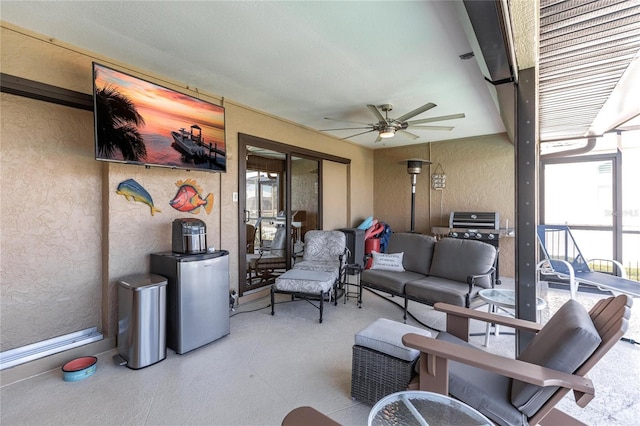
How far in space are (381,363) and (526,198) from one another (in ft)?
5.09

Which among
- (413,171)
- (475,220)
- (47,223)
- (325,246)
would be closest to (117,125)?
(47,223)

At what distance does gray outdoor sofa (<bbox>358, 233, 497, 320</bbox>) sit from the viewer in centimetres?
301

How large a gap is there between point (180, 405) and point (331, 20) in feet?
9.56

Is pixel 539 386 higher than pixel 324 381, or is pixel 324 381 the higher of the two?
pixel 539 386

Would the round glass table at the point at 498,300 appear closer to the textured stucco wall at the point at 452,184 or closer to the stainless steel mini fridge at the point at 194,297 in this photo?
the stainless steel mini fridge at the point at 194,297

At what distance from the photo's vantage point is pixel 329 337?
2.88m

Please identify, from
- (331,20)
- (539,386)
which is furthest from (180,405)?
(331,20)

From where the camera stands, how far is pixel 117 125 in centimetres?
238

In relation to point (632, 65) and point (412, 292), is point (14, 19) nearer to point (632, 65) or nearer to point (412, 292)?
point (412, 292)

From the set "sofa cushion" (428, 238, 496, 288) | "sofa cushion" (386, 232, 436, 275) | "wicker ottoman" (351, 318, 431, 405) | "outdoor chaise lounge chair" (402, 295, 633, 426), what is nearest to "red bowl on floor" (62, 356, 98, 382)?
"wicker ottoman" (351, 318, 431, 405)

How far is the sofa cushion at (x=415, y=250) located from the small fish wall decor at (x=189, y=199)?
8.49ft

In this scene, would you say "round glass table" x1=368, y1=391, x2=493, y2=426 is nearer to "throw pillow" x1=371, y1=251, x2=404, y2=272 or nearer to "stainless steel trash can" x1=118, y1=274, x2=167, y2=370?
"stainless steel trash can" x1=118, y1=274, x2=167, y2=370

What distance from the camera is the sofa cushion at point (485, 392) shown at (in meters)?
1.33

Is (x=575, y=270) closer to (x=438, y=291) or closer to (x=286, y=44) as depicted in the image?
(x=438, y=291)
